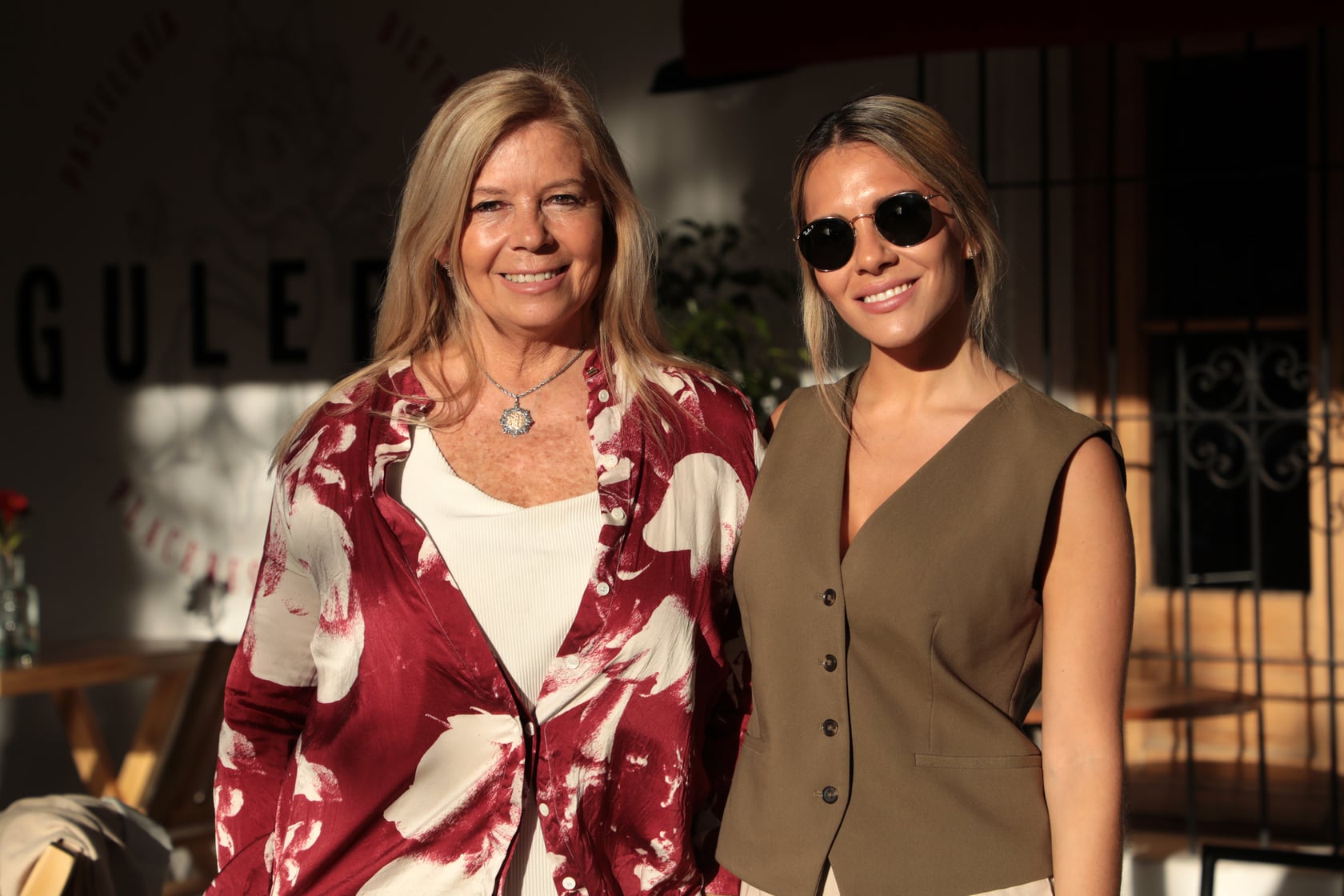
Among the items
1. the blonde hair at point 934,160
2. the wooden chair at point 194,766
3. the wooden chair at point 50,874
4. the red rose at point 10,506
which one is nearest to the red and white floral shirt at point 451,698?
the blonde hair at point 934,160

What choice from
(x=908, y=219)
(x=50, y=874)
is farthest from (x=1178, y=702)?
(x=50, y=874)

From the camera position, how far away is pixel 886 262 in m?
1.66

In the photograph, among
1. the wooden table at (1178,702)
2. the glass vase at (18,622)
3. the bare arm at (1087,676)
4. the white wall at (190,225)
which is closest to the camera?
the bare arm at (1087,676)

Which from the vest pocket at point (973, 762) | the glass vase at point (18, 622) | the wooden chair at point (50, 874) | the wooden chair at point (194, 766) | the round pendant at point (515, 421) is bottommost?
the wooden chair at point (194, 766)

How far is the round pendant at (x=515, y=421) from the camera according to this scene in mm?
1948

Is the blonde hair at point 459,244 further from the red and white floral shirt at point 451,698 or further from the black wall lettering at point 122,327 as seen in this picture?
the black wall lettering at point 122,327

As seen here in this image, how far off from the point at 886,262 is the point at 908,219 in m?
0.06

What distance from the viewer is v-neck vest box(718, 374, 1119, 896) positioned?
1.52m

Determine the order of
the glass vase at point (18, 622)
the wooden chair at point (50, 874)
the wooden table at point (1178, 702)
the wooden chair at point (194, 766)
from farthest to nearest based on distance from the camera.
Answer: the wooden chair at point (194, 766)
the glass vase at point (18, 622)
the wooden table at point (1178, 702)
the wooden chair at point (50, 874)

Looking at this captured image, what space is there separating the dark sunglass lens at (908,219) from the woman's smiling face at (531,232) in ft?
1.63

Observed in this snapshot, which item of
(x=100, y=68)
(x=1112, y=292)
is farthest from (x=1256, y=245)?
(x=100, y=68)

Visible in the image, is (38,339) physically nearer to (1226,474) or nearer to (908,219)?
(1226,474)

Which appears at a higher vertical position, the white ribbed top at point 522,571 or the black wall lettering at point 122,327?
the black wall lettering at point 122,327

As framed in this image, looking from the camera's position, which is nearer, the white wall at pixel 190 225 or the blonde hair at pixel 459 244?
the blonde hair at pixel 459 244
